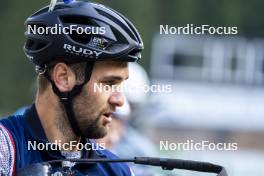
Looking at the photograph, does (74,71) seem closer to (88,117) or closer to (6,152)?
(88,117)

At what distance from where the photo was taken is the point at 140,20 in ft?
106

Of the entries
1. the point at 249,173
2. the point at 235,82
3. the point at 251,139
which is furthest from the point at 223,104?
the point at 249,173

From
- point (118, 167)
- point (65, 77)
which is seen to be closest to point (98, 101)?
point (65, 77)

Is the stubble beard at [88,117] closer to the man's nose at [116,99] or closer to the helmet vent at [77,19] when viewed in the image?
the man's nose at [116,99]

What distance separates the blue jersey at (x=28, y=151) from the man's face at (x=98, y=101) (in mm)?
139

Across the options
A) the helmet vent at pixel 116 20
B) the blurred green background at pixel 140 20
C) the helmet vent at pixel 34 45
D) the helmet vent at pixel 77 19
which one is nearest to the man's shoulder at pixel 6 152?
the helmet vent at pixel 34 45

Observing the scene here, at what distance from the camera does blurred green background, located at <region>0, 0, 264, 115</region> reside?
98.8ft

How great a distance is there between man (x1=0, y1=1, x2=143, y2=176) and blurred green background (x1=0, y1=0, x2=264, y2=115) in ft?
73.1

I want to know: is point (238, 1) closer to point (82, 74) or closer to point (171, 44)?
point (171, 44)

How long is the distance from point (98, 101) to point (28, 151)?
1.32 feet

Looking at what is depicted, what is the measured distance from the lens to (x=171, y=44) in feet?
115
